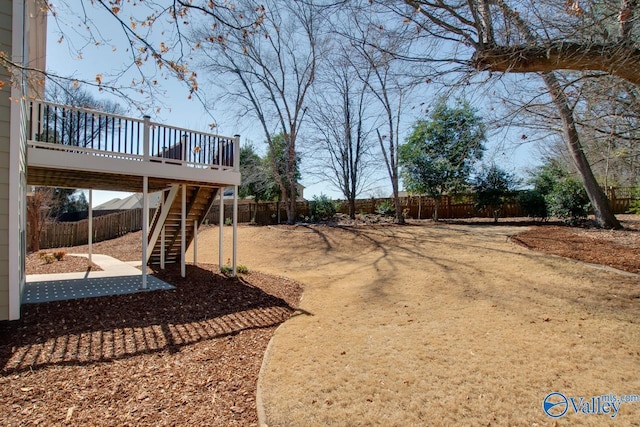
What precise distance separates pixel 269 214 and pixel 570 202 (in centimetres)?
1463

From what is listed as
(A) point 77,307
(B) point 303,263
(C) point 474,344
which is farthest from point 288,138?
(C) point 474,344

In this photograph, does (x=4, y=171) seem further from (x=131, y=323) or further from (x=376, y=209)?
(x=376, y=209)

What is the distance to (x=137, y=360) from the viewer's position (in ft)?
12.1

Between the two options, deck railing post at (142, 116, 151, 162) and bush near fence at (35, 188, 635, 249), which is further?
bush near fence at (35, 188, 635, 249)

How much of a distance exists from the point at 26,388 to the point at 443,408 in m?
3.78

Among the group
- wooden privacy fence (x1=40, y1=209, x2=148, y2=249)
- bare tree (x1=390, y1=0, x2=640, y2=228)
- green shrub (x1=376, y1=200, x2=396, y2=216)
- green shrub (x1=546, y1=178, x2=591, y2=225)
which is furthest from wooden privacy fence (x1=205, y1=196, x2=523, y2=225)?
bare tree (x1=390, y1=0, x2=640, y2=228)

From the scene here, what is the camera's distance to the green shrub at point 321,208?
732 inches

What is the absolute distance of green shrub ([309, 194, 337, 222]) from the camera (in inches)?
732

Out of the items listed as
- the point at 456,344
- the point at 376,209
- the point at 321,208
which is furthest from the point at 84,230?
the point at 456,344

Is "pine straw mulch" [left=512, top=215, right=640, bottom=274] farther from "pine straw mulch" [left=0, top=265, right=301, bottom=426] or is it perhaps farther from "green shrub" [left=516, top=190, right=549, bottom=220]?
"pine straw mulch" [left=0, top=265, right=301, bottom=426]

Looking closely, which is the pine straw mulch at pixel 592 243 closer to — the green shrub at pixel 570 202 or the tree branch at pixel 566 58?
the green shrub at pixel 570 202

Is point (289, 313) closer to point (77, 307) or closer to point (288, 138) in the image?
point (77, 307)

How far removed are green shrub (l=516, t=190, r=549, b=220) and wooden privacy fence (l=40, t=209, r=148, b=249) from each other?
62.5 feet

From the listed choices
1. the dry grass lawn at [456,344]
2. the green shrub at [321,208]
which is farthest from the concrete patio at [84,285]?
the green shrub at [321,208]
